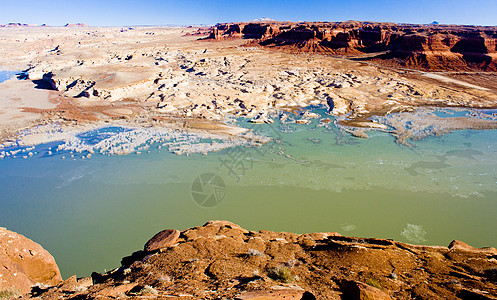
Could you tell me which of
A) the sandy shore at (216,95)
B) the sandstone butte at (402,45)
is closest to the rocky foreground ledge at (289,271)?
the sandy shore at (216,95)

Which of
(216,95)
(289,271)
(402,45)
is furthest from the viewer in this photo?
(402,45)

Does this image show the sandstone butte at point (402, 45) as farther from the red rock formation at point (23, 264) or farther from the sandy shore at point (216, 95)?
the red rock formation at point (23, 264)

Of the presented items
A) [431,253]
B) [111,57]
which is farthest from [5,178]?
[111,57]

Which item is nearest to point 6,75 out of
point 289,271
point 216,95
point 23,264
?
point 216,95

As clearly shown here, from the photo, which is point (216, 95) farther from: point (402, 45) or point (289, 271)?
point (402, 45)

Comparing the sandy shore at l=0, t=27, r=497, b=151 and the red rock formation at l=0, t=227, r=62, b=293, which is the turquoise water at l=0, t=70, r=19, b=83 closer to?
the sandy shore at l=0, t=27, r=497, b=151

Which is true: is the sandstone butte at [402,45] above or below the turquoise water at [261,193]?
above

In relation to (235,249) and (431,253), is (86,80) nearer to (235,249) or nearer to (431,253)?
(235,249)
